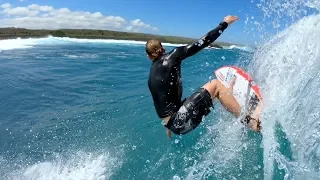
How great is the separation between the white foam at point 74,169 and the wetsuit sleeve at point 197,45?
96.2 inches

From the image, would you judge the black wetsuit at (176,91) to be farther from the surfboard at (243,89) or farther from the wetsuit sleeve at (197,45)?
the surfboard at (243,89)

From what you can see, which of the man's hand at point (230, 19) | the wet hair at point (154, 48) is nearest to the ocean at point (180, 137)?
the man's hand at point (230, 19)

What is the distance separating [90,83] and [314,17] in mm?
10217

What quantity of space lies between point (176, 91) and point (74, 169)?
2.50 metres

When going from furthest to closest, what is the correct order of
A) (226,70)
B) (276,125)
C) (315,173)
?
(226,70) < (276,125) < (315,173)

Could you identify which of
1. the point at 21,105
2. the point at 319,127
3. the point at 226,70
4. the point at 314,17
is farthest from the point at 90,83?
the point at 319,127

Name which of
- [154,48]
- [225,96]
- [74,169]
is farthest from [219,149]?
[74,169]

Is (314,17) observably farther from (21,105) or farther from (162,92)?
(21,105)

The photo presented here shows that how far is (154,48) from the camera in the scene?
523 cm

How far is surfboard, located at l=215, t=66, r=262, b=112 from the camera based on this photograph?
5.79m

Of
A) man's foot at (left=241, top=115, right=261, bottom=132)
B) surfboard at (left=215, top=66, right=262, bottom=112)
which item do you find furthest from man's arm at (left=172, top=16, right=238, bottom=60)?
man's foot at (left=241, top=115, right=261, bottom=132)

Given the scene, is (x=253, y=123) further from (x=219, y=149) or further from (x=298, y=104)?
(x=219, y=149)

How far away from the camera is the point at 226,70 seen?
662 centimetres

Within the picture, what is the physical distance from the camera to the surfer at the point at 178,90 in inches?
204
